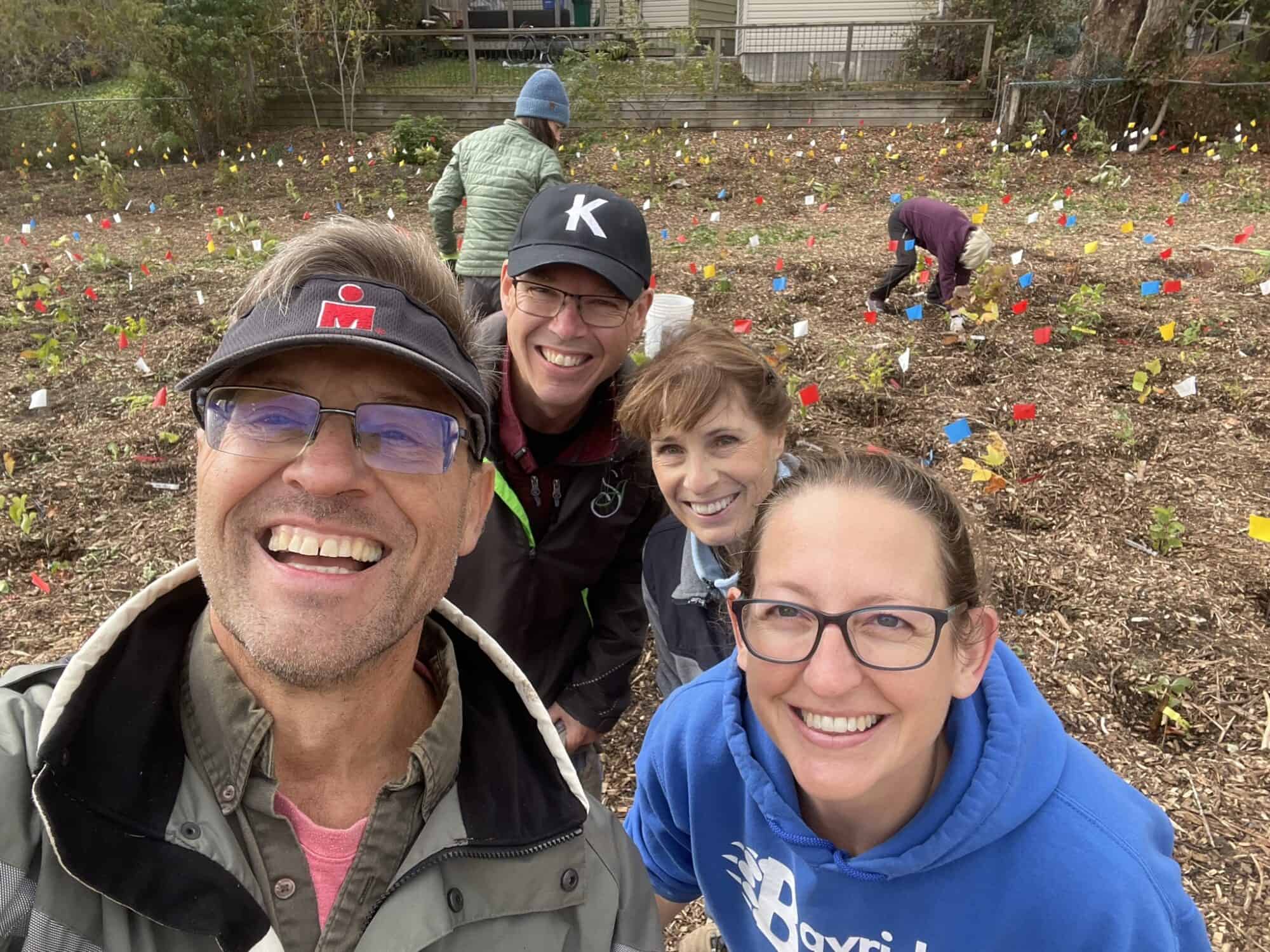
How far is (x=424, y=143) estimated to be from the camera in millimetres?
13453

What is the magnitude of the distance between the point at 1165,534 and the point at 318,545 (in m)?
4.07

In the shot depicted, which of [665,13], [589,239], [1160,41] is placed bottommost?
[589,239]

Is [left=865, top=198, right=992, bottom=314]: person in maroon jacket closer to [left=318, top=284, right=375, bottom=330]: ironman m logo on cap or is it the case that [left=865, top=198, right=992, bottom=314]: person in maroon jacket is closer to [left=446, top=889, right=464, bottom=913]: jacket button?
[left=318, top=284, right=375, bottom=330]: ironman m logo on cap

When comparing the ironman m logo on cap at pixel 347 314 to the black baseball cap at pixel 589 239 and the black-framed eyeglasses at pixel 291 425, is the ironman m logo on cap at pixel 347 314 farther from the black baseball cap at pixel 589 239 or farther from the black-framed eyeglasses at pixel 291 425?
the black baseball cap at pixel 589 239

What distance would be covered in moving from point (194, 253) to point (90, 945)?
32.3ft

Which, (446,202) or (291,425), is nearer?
(291,425)

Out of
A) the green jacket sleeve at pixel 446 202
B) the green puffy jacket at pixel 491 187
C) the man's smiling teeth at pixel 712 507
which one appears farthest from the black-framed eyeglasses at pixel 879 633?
the green jacket sleeve at pixel 446 202

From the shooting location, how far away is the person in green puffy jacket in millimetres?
5410

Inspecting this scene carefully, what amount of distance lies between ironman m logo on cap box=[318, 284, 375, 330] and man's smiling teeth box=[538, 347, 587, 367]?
104 cm

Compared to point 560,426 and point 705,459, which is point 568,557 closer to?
point 560,426

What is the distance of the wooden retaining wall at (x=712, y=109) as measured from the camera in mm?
15016

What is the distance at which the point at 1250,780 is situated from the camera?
289 cm

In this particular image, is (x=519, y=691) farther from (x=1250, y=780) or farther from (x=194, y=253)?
(x=194, y=253)

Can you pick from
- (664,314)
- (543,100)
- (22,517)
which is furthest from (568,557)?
(543,100)
